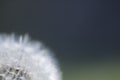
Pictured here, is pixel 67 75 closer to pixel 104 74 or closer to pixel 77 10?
pixel 104 74

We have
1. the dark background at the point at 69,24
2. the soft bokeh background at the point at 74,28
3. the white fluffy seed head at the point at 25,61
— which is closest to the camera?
the white fluffy seed head at the point at 25,61

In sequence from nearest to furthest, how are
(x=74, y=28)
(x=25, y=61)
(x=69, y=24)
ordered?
1. (x=25, y=61)
2. (x=74, y=28)
3. (x=69, y=24)

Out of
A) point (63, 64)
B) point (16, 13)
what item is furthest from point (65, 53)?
point (16, 13)

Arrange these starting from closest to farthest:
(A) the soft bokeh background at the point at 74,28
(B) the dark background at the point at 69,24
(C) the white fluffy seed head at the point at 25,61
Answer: (C) the white fluffy seed head at the point at 25,61 → (A) the soft bokeh background at the point at 74,28 → (B) the dark background at the point at 69,24

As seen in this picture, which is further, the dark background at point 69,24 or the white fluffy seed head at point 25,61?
the dark background at point 69,24

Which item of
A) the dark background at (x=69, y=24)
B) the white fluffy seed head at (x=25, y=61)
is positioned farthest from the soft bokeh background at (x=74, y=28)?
the white fluffy seed head at (x=25, y=61)

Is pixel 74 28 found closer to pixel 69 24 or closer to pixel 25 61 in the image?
pixel 69 24

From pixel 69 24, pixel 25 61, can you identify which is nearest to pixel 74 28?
pixel 69 24

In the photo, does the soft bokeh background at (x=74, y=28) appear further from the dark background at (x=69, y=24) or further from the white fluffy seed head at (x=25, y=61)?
the white fluffy seed head at (x=25, y=61)

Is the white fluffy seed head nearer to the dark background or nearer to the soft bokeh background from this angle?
the soft bokeh background
